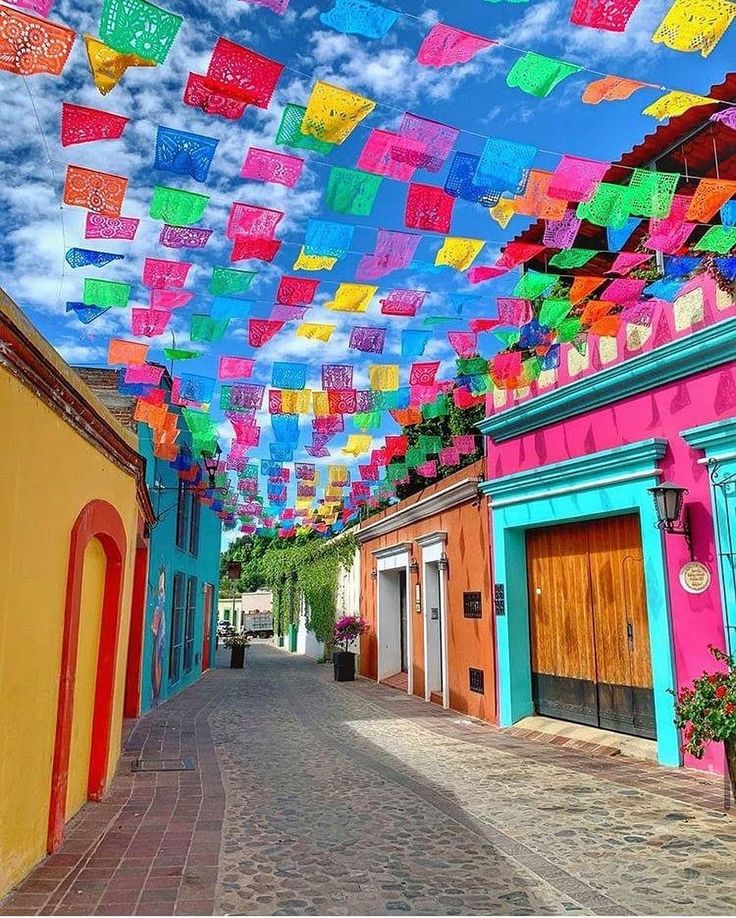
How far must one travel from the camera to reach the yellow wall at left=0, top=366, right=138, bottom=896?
3631 mm

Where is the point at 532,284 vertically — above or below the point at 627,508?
above

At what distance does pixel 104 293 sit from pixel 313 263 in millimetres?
1939

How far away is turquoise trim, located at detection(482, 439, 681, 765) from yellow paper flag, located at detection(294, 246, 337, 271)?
373 cm

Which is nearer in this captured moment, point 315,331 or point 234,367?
point 315,331

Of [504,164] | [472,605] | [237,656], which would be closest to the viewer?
[504,164]

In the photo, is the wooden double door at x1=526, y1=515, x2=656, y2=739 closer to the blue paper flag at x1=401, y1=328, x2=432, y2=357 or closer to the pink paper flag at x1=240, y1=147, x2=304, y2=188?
the blue paper flag at x1=401, y1=328, x2=432, y2=357

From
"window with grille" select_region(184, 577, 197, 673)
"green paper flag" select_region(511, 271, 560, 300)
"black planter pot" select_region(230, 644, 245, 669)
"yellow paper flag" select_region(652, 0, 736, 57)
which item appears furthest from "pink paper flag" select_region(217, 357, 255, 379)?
"black planter pot" select_region(230, 644, 245, 669)

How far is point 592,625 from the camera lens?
27.8ft

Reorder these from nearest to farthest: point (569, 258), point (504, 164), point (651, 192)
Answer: point (504, 164), point (651, 192), point (569, 258)

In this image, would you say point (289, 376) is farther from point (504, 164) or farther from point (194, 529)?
point (194, 529)

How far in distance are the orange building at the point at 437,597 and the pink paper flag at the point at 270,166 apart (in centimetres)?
654

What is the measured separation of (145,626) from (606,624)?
714cm

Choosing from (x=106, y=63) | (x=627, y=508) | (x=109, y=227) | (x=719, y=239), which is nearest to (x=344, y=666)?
(x=627, y=508)

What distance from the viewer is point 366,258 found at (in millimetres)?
5945
